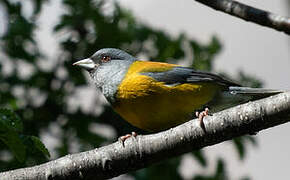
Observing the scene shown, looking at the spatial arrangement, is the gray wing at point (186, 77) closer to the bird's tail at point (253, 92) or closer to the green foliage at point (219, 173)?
the bird's tail at point (253, 92)

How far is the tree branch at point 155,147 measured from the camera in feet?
9.34

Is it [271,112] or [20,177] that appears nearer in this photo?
[271,112]

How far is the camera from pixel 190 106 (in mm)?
4355

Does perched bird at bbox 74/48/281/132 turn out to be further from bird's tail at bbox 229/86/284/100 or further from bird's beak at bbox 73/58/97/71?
bird's beak at bbox 73/58/97/71

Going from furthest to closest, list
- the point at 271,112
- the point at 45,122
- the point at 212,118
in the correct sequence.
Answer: the point at 45,122
the point at 212,118
the point at 271,112

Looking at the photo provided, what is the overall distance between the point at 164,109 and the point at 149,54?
1.67m

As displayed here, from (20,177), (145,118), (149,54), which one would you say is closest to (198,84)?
(145,118)

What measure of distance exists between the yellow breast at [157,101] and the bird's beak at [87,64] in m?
0.71

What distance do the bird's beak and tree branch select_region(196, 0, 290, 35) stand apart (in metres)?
1.72

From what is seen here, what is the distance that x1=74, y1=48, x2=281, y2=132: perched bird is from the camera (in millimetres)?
4309

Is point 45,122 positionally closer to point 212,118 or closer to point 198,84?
point 198,84

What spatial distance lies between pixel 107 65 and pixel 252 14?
1971 mm

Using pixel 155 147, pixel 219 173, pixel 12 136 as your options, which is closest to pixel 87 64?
pixel 219 173

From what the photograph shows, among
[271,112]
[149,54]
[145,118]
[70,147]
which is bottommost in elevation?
[271,112]
